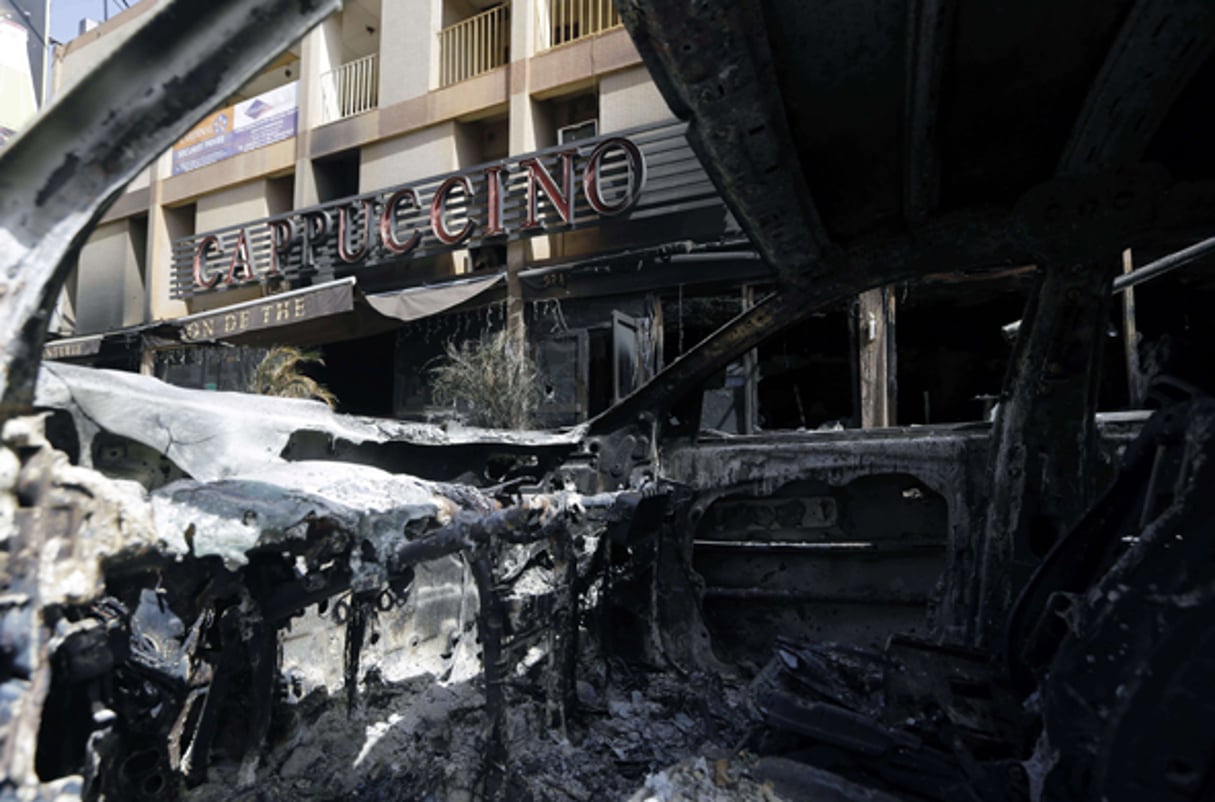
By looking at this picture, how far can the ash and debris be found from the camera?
2.71m

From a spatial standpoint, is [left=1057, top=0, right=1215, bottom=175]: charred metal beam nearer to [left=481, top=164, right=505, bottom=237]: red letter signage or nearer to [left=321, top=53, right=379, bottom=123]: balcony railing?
[left=481, top=164, right=505, bottom=237]: red letter signage

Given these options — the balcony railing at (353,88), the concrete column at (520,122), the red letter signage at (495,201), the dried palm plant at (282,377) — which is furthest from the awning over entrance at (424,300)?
the balcony railing at (353,88)

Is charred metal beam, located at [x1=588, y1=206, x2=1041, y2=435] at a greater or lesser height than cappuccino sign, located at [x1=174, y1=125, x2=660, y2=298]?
lesser

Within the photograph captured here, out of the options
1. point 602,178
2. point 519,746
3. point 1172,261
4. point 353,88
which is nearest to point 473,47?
point 353,88

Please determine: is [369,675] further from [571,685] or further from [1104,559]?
[1104,559]

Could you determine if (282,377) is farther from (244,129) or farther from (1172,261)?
(1172,261)

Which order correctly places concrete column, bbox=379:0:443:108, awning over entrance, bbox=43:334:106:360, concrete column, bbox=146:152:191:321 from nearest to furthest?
1. concrete column, bbox=379:0:443:108
2. awning over entrance, bbox=43:334:106:360
3. concrete column, bbox=146:152:191:321

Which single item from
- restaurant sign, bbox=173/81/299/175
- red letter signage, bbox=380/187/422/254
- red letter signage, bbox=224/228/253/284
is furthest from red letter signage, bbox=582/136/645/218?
restaurant sign, bbox=173/81/299/175

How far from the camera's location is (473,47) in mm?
11109

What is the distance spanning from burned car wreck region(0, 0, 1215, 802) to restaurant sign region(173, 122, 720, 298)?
5.57m

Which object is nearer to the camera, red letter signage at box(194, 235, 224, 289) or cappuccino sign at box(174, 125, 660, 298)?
cappuccino sign at box(174, 125, 660, 298)

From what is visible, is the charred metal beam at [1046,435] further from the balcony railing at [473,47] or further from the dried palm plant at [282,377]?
the balcony railing at [473,47]

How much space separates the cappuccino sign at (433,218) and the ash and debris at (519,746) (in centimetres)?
649

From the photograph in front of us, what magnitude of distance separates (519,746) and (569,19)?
10938 millimetres
